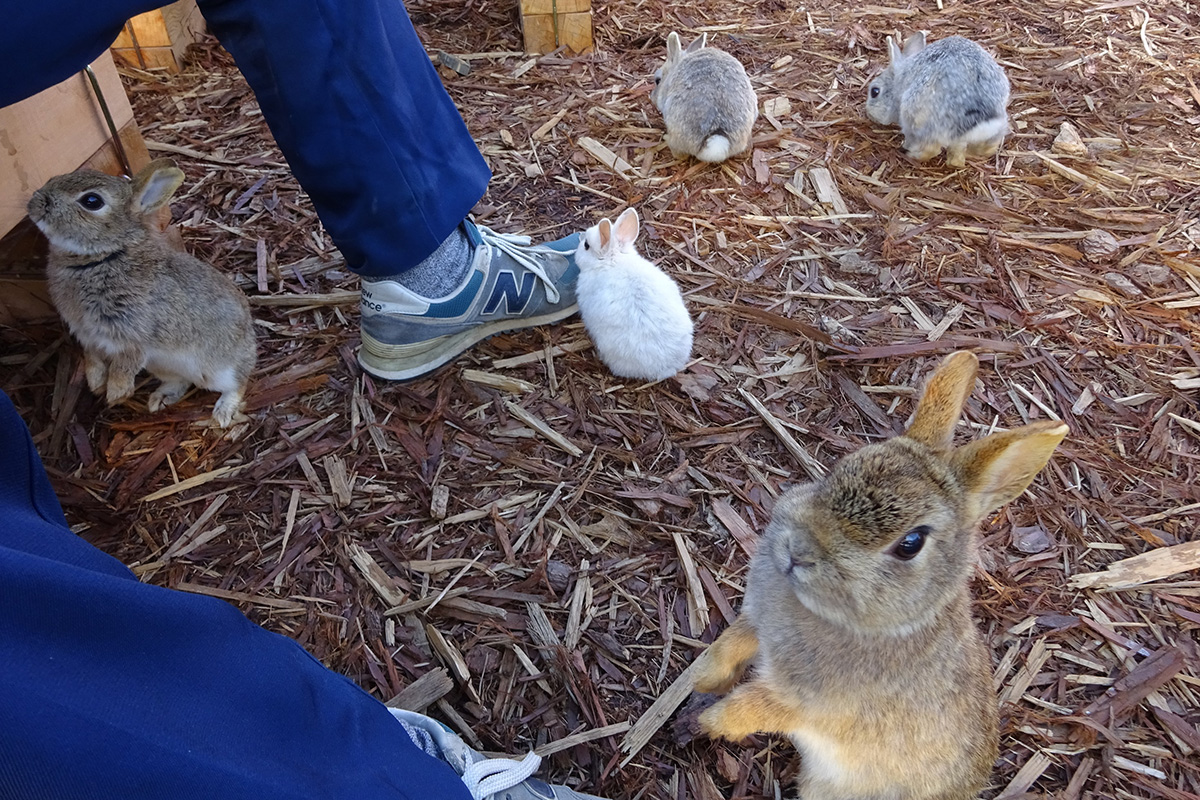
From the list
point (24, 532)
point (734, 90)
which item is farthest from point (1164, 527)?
point (24, 532)

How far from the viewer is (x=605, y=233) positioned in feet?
9.59

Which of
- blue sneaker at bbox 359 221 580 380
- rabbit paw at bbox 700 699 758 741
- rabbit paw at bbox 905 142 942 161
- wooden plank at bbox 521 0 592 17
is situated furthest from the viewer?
wooden plank at bbox 521 0 592 17

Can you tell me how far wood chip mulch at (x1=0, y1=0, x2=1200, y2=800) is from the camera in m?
2.05

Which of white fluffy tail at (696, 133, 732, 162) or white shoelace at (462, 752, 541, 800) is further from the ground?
white fluffy tail at (696, 133, 732, 162)

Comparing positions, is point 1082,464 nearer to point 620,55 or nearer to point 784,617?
point 784,617

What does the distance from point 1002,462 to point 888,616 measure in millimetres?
405

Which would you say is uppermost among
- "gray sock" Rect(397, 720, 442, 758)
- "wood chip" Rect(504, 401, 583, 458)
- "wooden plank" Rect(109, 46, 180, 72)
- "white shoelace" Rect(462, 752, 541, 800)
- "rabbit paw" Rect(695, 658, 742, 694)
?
"wooden plank" Rect(109, 46, 180, 72)

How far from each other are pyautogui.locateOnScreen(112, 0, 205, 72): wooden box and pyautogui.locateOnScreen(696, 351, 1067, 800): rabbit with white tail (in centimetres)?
446

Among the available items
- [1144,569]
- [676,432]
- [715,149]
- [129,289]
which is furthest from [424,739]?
[715,149]

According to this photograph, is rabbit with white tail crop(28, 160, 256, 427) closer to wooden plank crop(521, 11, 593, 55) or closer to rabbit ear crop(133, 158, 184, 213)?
rabbit ear crop(133, 158, 184, 213)

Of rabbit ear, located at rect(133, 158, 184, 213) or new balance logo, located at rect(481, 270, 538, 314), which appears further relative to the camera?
new balance logo, located at rect(481, 270, 538, 314)

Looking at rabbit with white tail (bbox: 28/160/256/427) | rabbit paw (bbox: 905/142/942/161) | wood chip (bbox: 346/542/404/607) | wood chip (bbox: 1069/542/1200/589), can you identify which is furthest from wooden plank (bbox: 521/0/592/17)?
wood chip (bbox: 1069/542/1200/589)

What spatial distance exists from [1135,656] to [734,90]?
2.94 m

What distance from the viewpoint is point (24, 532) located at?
1.16 m
